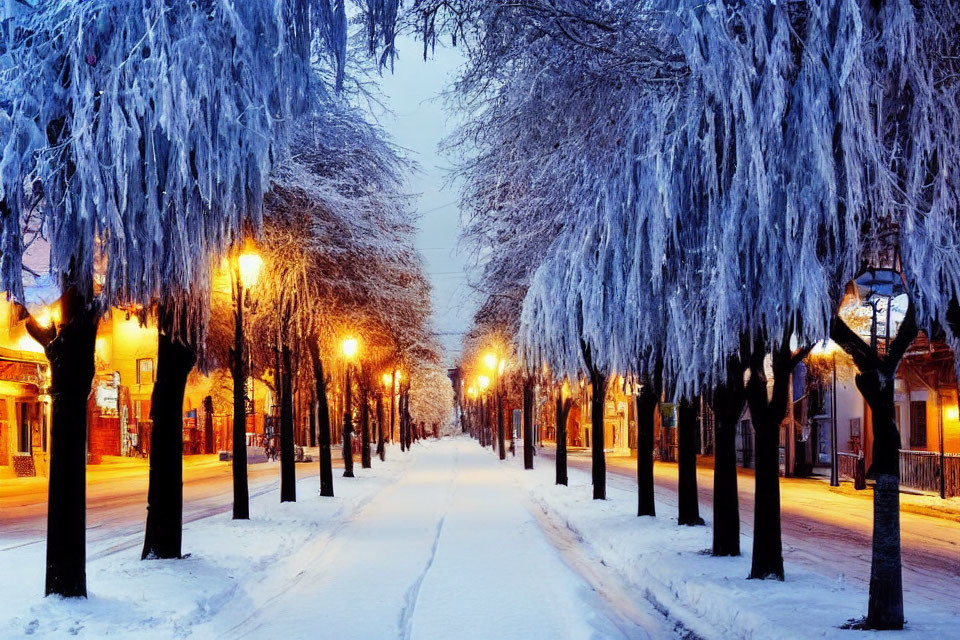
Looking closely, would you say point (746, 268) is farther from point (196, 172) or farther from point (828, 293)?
point (196, 172)

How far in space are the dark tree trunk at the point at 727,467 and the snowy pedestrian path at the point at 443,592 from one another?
2041 millimetres

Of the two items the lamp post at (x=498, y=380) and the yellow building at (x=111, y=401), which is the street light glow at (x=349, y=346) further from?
the lamp post at (x=498, y=380)

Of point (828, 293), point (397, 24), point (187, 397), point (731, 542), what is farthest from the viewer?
point (187, 397)

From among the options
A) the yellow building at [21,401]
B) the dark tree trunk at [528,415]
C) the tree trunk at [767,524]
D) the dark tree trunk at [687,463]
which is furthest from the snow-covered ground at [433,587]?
the yellow building at [21,401]

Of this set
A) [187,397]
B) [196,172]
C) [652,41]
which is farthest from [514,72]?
[187,397]

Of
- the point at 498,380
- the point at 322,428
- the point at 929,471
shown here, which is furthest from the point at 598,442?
the point at 498,380

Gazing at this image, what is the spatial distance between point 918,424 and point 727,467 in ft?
86.0

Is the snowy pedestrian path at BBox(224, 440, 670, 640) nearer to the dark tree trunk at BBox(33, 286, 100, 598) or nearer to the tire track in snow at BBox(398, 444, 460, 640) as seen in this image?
the tire track in snow at BBox(398, 444, 460, 640)

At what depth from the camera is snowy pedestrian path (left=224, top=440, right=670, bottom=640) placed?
8477 mm

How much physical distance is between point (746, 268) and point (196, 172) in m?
5.08

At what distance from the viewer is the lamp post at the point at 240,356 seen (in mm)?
15633

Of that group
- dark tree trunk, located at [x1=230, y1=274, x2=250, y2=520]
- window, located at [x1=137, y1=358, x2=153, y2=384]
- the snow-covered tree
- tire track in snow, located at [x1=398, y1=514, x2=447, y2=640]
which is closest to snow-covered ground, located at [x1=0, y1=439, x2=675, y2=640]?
tire track in snow, located at [x1=398, y1=514, x2=447, y2=640]

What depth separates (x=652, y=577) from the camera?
1131 centimetres

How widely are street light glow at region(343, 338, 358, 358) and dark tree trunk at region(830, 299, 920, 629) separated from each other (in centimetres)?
2084
